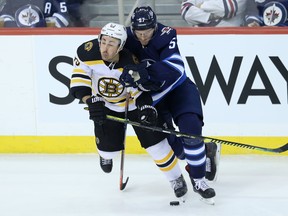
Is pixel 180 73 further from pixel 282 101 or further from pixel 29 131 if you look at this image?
pixel 29 131

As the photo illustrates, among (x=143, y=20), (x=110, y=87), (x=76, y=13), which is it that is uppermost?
(x=143, y=20)

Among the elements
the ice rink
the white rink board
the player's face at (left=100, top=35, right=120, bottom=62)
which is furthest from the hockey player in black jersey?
the white rink board

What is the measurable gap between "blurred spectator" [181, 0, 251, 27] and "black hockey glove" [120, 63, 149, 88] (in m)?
1.35

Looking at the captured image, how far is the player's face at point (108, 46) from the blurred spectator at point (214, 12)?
4.46ft

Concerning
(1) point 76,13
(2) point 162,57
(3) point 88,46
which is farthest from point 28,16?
(2) point 162,57

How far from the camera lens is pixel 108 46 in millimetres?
3311

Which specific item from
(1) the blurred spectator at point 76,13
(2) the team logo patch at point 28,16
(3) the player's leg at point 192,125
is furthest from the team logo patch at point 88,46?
(2) the team logo patch at point 28,16

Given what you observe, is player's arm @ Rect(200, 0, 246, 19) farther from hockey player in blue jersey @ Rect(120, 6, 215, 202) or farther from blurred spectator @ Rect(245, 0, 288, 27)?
hockey player in blue jersey @ Rect(120, 6, 215, 202)

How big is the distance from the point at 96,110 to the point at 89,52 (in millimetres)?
288

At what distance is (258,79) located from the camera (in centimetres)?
445

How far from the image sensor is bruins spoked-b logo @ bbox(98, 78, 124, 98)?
3473mm

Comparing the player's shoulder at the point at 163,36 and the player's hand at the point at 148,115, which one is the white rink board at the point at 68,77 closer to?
the player's shoulder at the point at 163,36

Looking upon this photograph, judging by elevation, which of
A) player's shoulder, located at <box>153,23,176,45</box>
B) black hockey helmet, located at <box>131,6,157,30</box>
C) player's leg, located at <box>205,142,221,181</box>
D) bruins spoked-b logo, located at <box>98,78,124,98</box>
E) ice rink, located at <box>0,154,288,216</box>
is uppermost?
black hockey helmet, located at <box>131,6,157,30</box>

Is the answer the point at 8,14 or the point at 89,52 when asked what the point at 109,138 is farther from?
the point at 8,14
